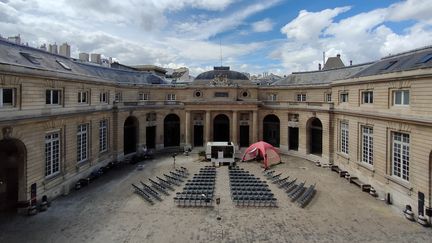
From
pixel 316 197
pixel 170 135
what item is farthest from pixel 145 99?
pixel 316 197

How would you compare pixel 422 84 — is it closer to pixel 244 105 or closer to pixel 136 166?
pixel 244 105

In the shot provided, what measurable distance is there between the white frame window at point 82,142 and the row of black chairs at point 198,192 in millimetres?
11491

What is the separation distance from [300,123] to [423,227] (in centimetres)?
2260

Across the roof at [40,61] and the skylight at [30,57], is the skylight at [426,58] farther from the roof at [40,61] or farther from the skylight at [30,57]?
the skylight at [30,57]

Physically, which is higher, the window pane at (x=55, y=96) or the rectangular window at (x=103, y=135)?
the window pane at (x=55, y=96)

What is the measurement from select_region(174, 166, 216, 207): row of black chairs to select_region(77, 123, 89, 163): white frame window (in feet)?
37.7

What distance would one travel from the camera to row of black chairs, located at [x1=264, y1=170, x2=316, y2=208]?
22.1 m

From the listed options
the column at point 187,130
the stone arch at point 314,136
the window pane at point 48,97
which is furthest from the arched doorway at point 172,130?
the window pane at point 48,97

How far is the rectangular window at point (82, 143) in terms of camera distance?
2694 centimetres

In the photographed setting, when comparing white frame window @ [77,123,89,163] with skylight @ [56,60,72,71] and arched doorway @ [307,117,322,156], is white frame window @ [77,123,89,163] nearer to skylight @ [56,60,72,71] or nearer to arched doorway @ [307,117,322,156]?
skylight @ [56,60,72,71]

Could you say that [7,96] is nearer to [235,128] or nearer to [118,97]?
[118,97]

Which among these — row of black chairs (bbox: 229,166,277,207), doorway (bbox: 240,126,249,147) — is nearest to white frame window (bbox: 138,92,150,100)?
doorway (bbox: 240,126,249,147)

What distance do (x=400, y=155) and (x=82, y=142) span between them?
1170 inches

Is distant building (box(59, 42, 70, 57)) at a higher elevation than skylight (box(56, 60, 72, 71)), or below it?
higher
